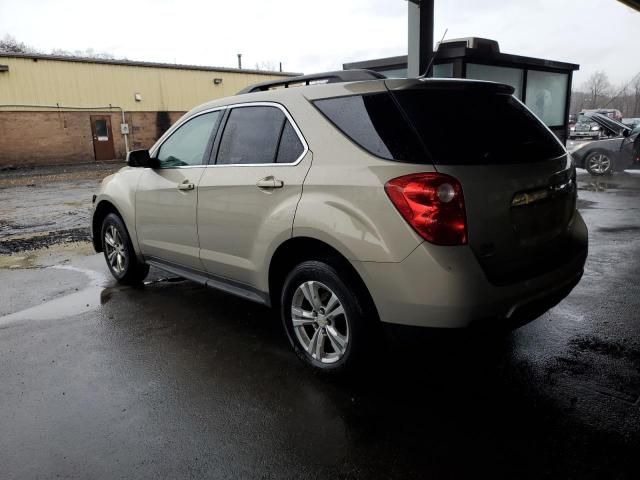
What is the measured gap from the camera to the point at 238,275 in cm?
A: 367

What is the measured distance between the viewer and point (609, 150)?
13656mm

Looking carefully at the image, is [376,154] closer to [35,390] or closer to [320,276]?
[320,276]

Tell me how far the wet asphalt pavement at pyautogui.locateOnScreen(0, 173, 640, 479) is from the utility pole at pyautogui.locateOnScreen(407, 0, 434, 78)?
4368 mm

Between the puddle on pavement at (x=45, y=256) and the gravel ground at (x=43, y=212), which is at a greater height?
the gravel ground at (x=43, y=212)

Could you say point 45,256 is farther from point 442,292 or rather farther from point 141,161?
point 442,292

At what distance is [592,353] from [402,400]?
149cm

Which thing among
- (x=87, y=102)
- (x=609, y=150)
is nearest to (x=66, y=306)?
(x=609, y=150)

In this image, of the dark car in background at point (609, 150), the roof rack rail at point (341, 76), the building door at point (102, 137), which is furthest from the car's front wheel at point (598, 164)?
the building door at point (102, 137)

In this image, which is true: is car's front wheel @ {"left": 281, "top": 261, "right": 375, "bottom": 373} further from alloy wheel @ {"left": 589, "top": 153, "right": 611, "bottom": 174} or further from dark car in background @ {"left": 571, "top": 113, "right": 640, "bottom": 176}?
alloy wheel @ {"left": 589, "top": 153, "right": 611, "bottom": 174}

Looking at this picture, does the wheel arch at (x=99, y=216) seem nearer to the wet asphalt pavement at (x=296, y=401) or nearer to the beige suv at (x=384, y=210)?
the wet asphalt pavement at (x=296, y=401)

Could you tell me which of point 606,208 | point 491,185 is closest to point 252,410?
point 491,185

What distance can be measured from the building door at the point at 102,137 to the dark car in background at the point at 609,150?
2246cm

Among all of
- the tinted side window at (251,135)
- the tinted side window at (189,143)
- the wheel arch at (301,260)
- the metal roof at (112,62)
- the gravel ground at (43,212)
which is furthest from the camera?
the metal roof at (112,62)

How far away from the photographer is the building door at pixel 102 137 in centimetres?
2627
